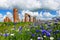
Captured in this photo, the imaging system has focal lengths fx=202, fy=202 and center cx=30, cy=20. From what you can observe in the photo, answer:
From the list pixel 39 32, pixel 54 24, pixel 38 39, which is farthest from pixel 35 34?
pixel 54 24

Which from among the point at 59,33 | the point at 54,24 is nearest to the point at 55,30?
the point at 59,33

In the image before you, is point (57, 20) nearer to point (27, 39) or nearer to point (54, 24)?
point (54, 24)

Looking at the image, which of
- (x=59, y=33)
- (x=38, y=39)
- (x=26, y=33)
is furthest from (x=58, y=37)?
(x=26, y=33)

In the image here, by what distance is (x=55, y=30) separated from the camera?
19.3 ft

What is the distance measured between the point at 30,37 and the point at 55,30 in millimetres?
815

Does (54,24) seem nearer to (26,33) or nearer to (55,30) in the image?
(55,30)

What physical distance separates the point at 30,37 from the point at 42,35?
13.5 inches

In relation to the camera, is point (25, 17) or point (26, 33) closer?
point (26, 33)

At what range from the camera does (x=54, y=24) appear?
6.66 m

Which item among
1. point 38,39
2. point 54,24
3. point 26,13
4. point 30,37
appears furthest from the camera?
point 26,13

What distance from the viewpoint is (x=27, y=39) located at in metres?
5.46

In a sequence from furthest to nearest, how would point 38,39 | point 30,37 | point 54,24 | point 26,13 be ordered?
point 26,13
point 54,24
point 30,37
point 38,39

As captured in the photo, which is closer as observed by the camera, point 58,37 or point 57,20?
point 58,37

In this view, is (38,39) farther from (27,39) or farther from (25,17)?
(25,17)
